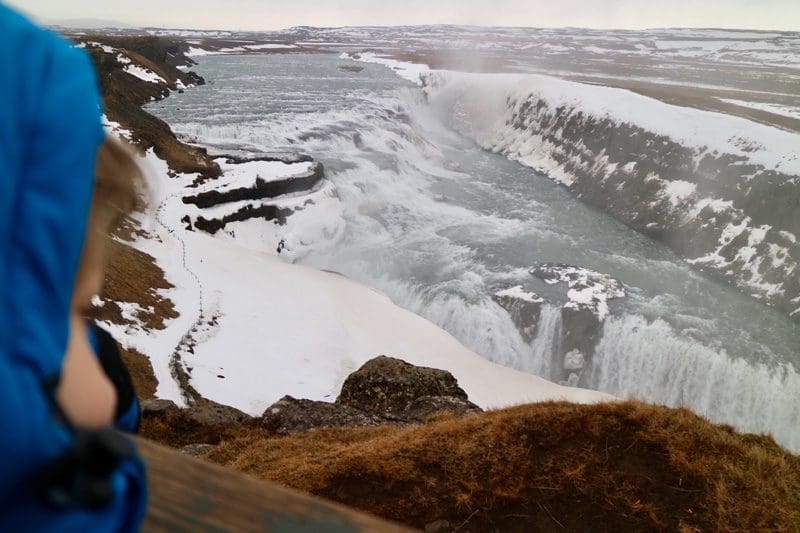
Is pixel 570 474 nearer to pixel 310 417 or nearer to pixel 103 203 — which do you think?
pixel 103 203

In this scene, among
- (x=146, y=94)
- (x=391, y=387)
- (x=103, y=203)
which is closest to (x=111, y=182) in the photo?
(x=103, y=203)

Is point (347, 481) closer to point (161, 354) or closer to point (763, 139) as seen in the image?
point (161, 354)

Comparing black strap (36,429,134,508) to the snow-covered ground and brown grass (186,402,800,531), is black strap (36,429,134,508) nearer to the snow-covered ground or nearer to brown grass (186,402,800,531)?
brown grass (186,402,800,531)

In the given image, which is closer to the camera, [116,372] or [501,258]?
[116,372]

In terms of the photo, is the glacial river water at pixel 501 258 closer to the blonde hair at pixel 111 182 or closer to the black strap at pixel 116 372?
the black strap at pixel 116 372

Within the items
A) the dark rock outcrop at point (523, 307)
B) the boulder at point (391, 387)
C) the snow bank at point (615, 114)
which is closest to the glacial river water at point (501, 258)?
the dark rock outcrop at point (523, 307)

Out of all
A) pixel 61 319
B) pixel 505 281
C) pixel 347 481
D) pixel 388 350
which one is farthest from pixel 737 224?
pixel 61 319
